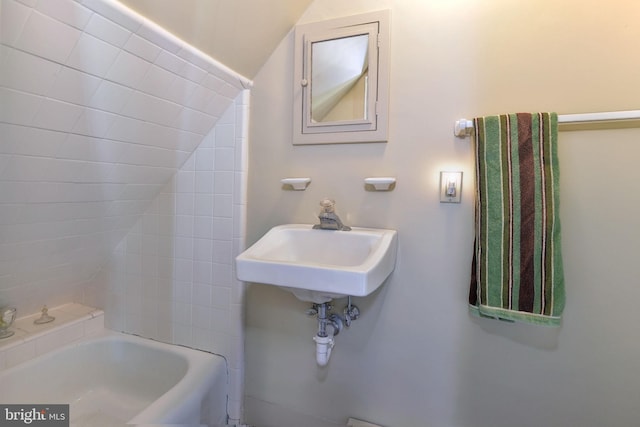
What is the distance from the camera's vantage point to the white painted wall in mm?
972

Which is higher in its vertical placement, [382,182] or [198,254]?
[382,182]

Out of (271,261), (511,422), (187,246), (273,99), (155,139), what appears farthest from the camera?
(187,246)

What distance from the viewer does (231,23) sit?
107cm

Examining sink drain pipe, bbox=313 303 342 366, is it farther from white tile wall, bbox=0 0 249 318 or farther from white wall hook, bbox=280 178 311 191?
white tile wall, bbox=0 0 249 318

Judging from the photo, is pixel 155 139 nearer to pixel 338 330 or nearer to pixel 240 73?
pixel 240 73

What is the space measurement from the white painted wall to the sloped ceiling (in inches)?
2.7

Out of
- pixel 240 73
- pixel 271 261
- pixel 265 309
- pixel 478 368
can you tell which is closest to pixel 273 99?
pixel 240 73

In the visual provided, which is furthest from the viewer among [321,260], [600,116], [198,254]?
[198,254]

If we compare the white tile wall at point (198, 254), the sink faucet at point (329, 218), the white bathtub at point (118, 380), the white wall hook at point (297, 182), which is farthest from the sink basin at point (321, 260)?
the white bathtub at point (118, 380)

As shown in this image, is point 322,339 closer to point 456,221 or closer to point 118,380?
point 456,221

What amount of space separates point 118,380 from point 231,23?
1734mm

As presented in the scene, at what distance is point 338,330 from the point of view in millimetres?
1217

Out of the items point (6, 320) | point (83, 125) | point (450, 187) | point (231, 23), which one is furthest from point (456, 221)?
point (6, 320)

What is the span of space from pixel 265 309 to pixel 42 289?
1.09 m
